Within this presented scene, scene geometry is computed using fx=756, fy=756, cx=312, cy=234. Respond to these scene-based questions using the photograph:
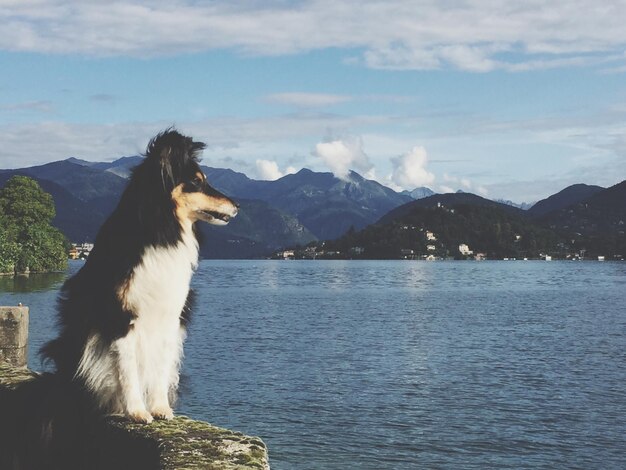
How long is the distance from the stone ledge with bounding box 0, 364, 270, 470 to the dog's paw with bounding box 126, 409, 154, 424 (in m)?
0.06

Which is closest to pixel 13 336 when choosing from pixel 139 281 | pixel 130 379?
pixel 130 379

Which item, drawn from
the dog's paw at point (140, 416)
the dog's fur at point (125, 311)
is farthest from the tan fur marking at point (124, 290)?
the dog's paw at point (140, 416)

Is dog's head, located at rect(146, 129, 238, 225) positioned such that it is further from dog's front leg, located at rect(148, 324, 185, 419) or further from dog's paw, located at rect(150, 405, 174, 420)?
dog's paw, located at rect(150, 405, 174, 420)

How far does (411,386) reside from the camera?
30.0 metres

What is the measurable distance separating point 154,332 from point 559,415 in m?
21.6

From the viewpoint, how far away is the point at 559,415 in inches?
977

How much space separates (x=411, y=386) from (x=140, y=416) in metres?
25.0

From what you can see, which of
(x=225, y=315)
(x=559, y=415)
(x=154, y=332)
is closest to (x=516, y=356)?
(x=559, y=415)

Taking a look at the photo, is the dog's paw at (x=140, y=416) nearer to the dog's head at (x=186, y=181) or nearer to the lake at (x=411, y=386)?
the lake at (x=411, y=386)

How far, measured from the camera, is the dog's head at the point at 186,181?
19.7ft

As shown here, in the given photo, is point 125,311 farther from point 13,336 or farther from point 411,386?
point 411,386

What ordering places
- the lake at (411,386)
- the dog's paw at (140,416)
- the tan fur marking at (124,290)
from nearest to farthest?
the tan fur marking at (124,290) → the dog's paw at (140,416) → the lake at (411,386)

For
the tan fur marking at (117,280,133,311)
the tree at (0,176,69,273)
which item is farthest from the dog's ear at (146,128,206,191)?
the tree at (0,176,69,273)

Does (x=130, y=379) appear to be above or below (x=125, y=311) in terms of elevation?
below
